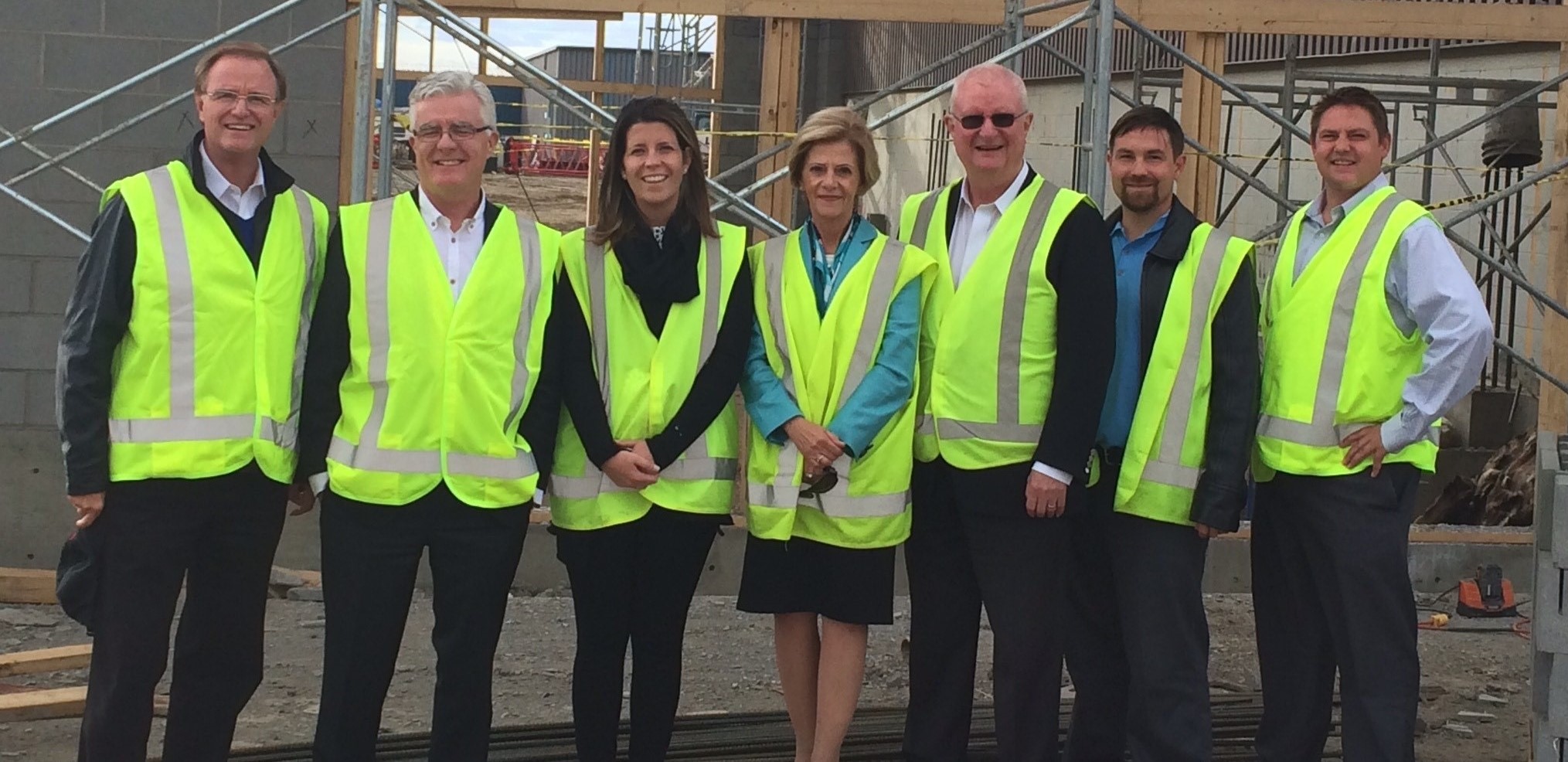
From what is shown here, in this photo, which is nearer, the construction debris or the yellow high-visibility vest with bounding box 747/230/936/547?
the yellow high-visibility vest with bounding box 747/230/936/547

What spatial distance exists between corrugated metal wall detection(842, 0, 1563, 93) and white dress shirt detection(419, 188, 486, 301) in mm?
11231

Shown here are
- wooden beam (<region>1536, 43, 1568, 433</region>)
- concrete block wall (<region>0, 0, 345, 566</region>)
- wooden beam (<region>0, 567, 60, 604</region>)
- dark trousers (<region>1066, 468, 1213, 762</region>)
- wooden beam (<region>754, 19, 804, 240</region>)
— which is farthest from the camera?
wooden beam (<region>1536, 43, 1568, 433</region>)

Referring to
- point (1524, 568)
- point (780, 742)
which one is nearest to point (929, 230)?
point (780, 742)

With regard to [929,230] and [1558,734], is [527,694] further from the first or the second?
[1558,734]

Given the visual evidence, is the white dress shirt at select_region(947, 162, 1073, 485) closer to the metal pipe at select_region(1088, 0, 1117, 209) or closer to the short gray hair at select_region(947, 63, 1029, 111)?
the short gray hair at select_region(947, 63, 1029, 111)

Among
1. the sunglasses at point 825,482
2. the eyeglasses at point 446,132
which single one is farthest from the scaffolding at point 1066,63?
the eyeglasses at point 446,132

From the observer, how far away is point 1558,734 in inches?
153

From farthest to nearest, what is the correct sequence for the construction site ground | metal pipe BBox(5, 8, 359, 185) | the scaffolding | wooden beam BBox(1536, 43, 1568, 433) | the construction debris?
1. the construction debris
2. wooden beam BBox(1536, 43, 1568, 433)
3. metal pipe BBox(5, 8, 359, 185)
4. the scaffolding
5. the construction site ground

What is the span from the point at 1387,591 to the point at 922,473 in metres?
1.16

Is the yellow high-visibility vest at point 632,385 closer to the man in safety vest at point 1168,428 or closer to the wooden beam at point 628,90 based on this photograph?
the man in safety vest at point 1168,428

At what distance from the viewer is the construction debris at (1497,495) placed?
10180 mm

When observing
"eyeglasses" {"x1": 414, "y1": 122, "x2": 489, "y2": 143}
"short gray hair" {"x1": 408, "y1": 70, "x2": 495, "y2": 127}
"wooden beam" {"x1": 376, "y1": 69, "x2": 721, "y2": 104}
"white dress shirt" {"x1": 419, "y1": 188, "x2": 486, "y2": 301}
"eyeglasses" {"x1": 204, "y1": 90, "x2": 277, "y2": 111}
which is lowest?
"white dress shirt" {"x1": 419, "y1": 188, "x2": 486, "y2": 301}

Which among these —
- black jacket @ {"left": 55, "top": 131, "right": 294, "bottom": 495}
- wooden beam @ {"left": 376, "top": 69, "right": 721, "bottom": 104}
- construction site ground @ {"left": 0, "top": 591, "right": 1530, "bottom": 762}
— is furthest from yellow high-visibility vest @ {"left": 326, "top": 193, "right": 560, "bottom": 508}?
wooden beam @ {"left": 376, "top": 69, "right": 721, "bottom": 104}

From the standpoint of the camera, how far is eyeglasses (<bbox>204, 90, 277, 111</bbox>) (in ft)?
12.1
